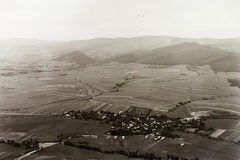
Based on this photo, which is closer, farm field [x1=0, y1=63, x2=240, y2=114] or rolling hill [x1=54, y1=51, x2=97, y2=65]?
farm field [x1=0, y1=63, x2=240, y2=114]

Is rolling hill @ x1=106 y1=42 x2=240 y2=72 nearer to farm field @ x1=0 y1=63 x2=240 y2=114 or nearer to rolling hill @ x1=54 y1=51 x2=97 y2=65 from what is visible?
rolling hill @ x1=54 y1=51 x2=97 y2=65

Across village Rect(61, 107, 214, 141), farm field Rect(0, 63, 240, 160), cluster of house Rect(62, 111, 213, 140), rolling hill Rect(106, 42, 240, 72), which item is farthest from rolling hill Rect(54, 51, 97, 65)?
village Rect(61, 107, 214, 141)

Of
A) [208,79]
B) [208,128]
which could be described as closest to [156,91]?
[208,79]

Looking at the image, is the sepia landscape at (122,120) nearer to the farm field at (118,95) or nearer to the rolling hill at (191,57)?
the farm field at (118,95)

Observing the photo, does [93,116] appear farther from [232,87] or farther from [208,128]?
[232,87]

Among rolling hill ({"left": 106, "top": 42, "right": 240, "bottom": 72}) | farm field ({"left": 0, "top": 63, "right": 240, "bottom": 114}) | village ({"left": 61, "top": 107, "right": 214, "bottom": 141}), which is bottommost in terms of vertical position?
village ({"left": 61, "top": 107, "right": 214, "bottom": 141})

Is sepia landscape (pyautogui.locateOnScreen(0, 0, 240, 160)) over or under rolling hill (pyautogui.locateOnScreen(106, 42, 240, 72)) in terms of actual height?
under

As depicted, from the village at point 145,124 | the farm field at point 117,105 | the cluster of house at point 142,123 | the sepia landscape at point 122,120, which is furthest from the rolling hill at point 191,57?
the village at point 145,124

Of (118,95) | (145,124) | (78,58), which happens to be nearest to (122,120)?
(145,124)
